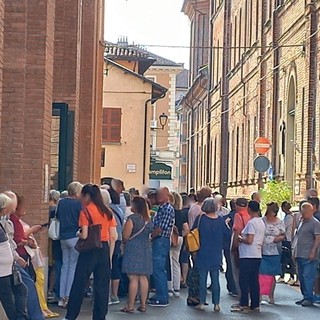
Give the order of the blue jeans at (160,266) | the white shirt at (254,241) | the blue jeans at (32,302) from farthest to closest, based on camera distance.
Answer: the blue jeans at (160,266)
the white shirt at (254,241)
the blue jeans at (32,302)

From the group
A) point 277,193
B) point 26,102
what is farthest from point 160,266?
point 277,193

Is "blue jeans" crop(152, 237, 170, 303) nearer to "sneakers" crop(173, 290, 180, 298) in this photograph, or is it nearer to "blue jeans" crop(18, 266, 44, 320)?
"sneakers" crop(173, 290, 180, 298)

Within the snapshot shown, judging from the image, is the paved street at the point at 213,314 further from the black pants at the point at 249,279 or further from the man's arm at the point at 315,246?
the man's arm at the point at 315,246

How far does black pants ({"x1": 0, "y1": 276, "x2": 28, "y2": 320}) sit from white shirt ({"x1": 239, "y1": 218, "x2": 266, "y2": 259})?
16.9 feet

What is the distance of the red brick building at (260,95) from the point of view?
29.2 m

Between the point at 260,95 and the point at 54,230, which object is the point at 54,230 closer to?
the point at 54,230

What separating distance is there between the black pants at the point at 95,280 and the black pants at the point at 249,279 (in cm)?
315

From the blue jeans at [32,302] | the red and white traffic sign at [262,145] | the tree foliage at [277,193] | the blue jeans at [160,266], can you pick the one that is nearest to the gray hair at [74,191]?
the blue jeans at [160,266]

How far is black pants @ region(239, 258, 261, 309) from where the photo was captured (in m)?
16.0

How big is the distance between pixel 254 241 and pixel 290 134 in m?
18.1

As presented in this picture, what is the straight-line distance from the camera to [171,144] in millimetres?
86875


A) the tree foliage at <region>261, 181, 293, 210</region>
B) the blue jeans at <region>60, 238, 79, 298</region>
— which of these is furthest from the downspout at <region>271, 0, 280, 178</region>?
the blue jeans at <region>60, 238, 79, 298</region>

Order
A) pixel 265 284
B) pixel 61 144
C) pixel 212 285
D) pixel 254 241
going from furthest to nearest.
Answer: pixel 61 144 < pixel 265 284 < pixel 212 285 < pixel 254 241

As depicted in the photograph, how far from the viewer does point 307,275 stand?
17.2 meters
